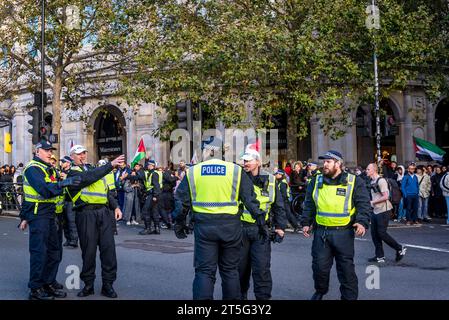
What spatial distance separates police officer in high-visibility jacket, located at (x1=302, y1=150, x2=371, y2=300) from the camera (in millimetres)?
7797

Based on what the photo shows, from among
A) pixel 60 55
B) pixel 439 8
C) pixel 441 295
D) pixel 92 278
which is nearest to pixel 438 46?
pixel 439 8

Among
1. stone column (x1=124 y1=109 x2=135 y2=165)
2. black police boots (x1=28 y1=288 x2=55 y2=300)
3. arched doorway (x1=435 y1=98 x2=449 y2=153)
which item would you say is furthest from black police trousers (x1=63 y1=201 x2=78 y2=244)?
arched doorway (x1=435 y1=98 x2=449 y2=153)

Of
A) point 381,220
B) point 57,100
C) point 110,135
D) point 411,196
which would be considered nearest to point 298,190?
point 411,196

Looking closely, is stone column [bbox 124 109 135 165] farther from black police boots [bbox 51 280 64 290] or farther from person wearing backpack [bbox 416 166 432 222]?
black police boots [bbox 51 280 64 290]

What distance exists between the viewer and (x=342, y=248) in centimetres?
777

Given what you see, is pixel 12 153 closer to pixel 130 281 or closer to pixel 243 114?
pixel 243 114

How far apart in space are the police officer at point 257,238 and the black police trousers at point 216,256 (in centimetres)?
89

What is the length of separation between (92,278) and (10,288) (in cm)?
127

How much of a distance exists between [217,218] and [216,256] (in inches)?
14.7

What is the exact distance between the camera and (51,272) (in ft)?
28.3

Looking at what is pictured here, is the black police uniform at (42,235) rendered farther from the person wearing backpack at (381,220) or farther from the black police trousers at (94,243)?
the person wearing backpack at (381,220)

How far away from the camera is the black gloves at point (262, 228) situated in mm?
7613

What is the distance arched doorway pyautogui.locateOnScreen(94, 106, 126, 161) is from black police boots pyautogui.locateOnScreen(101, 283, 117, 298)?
2848 centimetres

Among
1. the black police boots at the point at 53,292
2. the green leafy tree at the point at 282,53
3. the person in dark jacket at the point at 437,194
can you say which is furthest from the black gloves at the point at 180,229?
the person in dark jacket at the point at 437,194
